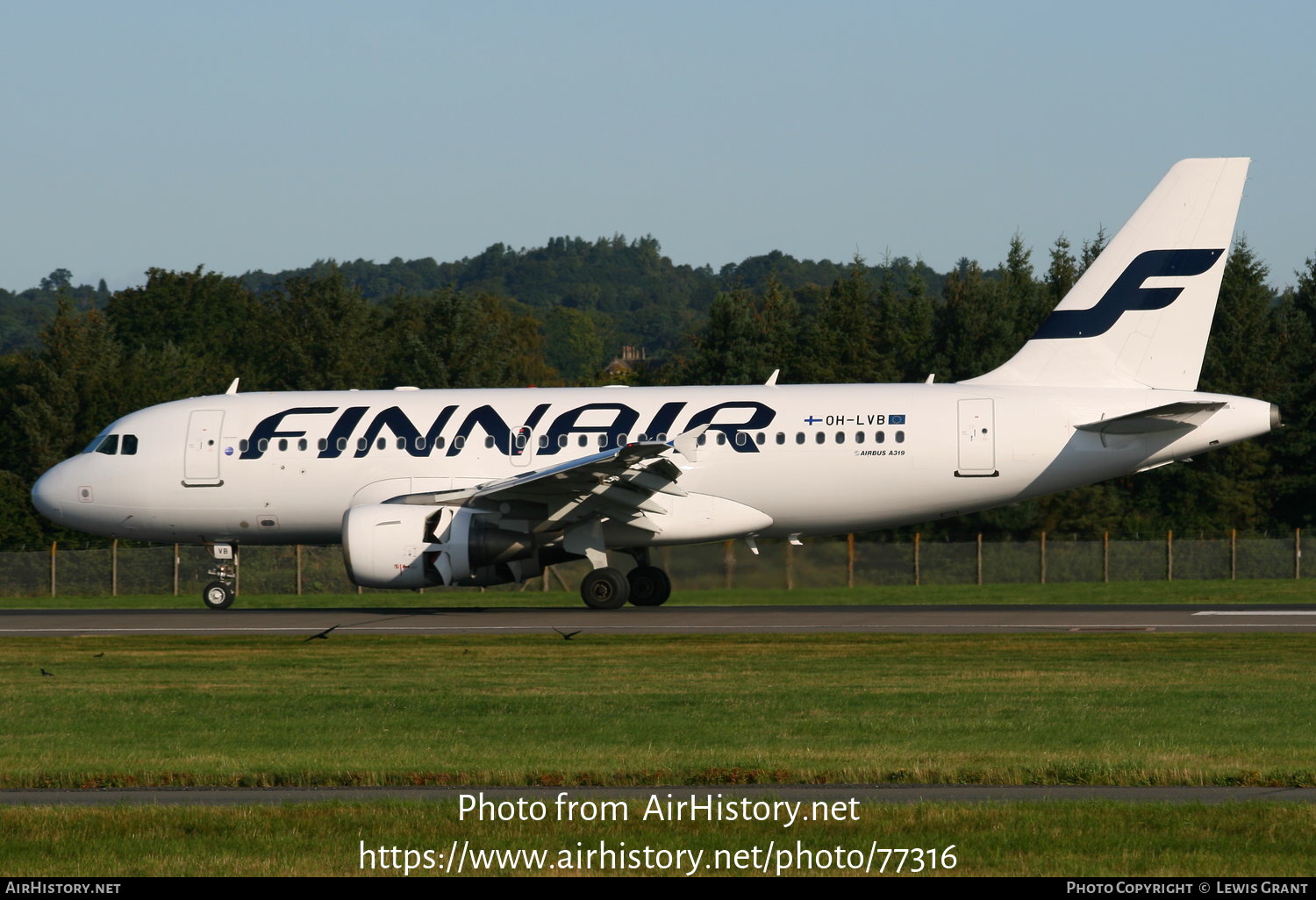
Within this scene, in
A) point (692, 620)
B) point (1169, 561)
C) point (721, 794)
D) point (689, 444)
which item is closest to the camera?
point (721, 794)

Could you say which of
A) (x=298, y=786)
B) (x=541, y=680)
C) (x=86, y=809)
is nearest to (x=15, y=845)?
(x=86, y=809)

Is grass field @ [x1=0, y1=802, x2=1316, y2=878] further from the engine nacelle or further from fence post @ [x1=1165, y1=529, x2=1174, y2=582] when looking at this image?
fence post @ [x1=1165, y1=529, x2=1174, y2=582]

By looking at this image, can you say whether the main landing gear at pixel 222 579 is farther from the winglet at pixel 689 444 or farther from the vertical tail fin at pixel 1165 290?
the vertical tail fin at pixel 1165 290

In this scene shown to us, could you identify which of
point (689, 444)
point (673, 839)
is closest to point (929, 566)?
point (689, 444)

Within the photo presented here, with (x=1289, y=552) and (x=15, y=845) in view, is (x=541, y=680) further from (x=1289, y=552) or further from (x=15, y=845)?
(x=1289, y=552)

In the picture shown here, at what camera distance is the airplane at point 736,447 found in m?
29.0

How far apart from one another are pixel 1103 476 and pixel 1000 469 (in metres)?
2.00

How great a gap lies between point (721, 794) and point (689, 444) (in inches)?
681

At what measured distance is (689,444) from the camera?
2859cm

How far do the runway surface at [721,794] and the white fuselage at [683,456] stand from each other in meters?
17.0

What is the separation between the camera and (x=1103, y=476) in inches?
1187

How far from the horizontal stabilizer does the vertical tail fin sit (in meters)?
1.29

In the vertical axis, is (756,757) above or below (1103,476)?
below

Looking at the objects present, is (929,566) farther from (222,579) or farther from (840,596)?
(222,579)
